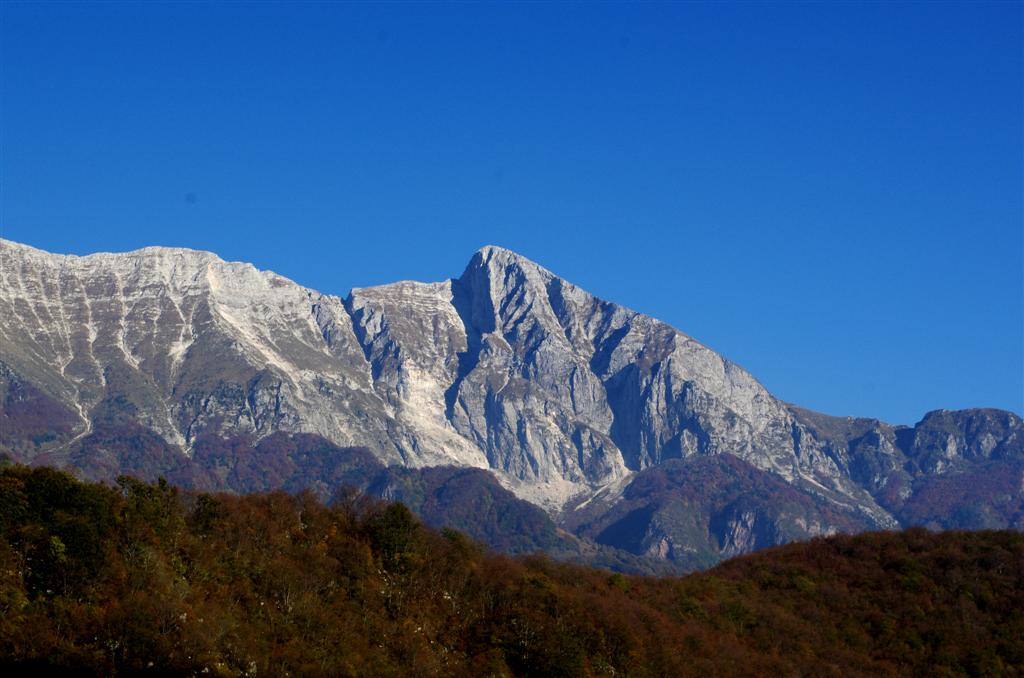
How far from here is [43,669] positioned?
11000 centimetres

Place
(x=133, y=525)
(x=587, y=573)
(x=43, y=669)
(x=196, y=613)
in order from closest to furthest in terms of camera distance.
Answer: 1. (x=43, y=669)
2. (x=196, y=613)
3. (x=133, y=525)
4. (x=587, y=573)

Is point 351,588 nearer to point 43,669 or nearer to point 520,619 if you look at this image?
point 520,619

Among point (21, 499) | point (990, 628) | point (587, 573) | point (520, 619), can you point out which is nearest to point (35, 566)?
point (21, 499)

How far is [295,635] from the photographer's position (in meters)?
128

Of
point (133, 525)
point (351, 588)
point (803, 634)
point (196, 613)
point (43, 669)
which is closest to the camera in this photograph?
point (43, 669)

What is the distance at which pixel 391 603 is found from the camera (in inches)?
5630

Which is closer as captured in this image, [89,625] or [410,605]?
[89,625]

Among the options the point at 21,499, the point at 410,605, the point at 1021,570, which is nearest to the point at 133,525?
the point at 21,499

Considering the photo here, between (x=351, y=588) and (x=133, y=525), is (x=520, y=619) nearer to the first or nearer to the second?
(x=351, y=588)

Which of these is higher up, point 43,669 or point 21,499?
point 21,499

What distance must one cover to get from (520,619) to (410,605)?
11.6 meters

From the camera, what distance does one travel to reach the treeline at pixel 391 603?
11850 centimetres

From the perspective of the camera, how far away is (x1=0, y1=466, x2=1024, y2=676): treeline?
4665 inches

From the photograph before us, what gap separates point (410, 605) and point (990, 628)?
77.6 metres
